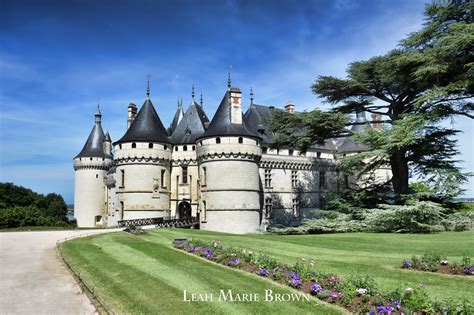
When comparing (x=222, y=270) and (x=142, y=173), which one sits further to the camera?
(x=142, y=173)

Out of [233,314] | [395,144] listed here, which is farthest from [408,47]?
[233,314]

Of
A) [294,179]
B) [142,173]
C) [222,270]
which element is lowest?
[222,270]

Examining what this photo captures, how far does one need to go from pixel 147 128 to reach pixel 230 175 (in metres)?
7.63

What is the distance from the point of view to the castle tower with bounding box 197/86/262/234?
2588 cm

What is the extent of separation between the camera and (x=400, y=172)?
22.1 metres

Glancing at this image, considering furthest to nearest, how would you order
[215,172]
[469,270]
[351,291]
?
[215,172] → [469,270] → [351,291]

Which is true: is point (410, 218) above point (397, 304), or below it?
above

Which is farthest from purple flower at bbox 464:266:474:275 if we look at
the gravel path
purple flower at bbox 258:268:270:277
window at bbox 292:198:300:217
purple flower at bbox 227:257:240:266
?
window at bbox 292:198:300:217

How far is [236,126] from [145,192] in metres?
8.12

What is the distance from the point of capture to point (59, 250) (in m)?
14.7

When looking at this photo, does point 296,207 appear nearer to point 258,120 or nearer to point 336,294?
point 258,120

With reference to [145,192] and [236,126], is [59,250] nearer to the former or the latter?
[145,192]

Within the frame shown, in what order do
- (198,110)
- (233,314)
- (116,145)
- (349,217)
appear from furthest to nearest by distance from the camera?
(198,110) → (116,145) → (349,217) → (233,314)

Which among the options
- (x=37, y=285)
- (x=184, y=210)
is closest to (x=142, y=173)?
(x=184, y=210)
